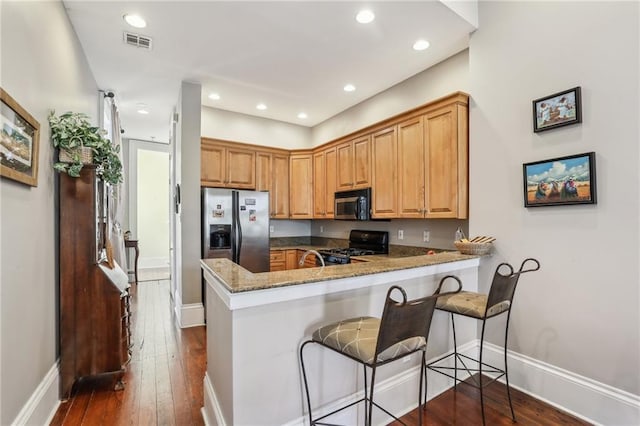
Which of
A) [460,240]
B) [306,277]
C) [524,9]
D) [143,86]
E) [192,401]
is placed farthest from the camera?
[143,86]

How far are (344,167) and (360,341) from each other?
Result: 317cm

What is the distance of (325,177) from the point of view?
4.80 metres

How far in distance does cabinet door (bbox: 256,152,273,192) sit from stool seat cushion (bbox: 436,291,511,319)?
336 cm

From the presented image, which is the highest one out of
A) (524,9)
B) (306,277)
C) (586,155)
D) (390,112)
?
(524,9)

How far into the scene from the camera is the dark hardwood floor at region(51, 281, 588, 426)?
6.64 ft

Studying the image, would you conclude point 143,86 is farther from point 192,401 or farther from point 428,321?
point 428,321

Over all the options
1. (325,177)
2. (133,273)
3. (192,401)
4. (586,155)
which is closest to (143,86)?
(325,177)

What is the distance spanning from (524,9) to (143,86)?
4142mm

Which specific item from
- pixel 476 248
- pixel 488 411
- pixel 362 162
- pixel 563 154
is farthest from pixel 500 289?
pixel 362 162

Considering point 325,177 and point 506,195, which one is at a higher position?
point 325,177

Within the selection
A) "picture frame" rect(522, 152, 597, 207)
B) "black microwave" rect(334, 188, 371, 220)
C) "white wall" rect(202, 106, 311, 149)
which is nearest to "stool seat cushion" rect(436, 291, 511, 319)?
"picture frame" rect(522, 152, 597, 207)

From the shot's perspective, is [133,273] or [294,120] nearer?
[294,120]

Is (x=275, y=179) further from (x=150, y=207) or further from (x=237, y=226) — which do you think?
(x=150, y=207)

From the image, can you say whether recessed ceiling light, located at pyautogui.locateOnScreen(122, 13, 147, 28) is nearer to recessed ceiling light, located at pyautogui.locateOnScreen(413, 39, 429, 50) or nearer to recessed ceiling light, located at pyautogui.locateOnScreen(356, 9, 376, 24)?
recessed ceiling light, located at pyautogui.locateOnScreen(356, 9, 376, 24)
